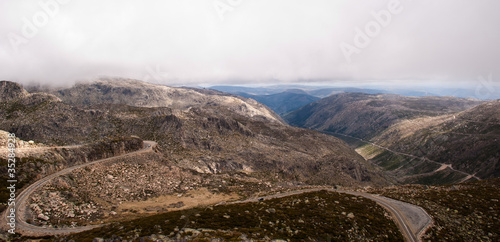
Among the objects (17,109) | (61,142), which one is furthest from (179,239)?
(17,109)

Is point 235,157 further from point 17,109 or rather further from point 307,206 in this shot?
point 17,109

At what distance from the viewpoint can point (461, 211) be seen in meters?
51.5

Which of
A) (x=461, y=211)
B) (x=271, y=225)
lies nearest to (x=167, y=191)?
(x=271, y=225)

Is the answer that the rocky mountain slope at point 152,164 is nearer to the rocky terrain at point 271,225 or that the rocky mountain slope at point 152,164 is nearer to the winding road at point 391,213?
the winding road at point 391,213

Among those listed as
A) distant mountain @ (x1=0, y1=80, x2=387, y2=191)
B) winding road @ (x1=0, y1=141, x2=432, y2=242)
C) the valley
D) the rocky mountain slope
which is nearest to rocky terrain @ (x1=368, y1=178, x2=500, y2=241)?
the valley

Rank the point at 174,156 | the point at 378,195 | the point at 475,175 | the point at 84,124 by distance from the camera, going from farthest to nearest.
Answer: the point at 475,175 < the point at 84,124 < the point at 174,156 < the point at 378,195

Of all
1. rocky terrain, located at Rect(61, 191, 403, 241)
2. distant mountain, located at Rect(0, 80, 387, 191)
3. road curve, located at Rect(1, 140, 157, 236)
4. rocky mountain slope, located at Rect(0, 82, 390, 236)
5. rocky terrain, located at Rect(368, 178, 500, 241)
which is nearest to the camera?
rocky terrain, located at Rect(61, 191, 403, 241)

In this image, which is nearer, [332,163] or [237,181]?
[237,181]

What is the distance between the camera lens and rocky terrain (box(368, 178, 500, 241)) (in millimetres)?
43781

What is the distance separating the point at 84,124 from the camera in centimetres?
13600

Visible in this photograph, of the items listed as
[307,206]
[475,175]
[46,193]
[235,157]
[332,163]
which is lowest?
[475,175]

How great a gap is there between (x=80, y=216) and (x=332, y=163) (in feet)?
505

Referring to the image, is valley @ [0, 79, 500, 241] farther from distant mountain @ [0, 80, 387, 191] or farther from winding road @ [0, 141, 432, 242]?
distant mountain @ [0, 80, 387, 191]

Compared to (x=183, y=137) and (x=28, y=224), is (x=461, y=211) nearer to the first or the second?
(x=28, y=224)
